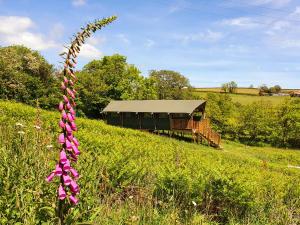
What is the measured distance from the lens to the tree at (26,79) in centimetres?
4122

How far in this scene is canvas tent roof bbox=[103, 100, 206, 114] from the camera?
133 feet

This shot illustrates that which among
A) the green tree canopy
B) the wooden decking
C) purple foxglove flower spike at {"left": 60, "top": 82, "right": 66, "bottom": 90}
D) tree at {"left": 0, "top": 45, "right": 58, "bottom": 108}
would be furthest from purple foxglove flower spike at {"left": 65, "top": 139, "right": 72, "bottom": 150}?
the green tree canopy

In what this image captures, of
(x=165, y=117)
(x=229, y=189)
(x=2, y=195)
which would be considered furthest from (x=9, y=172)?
(x=165, y=117)

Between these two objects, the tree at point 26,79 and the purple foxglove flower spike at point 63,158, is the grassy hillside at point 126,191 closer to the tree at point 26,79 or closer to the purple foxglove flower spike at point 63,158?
the purple foxglove flower spike at point 63,158

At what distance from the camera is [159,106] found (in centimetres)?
4262

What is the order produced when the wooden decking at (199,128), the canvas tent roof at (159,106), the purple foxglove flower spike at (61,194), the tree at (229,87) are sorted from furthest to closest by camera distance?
the tree at (229,87) < the canvas tent roof at (159,106) < the wooden decking at (199,128) < the purple foxglove flower spike at (61,194)

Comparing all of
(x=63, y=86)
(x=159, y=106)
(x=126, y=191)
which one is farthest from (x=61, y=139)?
(x=159, y=106)

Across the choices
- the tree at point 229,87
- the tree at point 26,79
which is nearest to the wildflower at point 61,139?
the tree at point 26,79

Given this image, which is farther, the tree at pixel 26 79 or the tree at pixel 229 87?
the tree at pixel 229 87

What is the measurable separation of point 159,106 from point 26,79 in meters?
15.5

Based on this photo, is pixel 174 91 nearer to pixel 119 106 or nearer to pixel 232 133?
pixel 232 133

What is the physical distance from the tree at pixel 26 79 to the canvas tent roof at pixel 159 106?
24.9 ft

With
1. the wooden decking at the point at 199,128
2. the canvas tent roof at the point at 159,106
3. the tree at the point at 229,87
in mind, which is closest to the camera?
the wooden decking at the point at 199,128

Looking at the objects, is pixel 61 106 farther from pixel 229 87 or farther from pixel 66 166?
pixel 229 87
